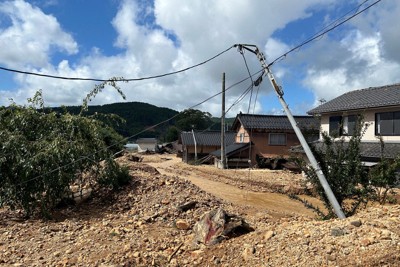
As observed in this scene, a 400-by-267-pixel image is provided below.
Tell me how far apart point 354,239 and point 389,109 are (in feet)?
53.1

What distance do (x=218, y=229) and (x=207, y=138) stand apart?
36413 mm

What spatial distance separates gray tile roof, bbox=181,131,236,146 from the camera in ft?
135

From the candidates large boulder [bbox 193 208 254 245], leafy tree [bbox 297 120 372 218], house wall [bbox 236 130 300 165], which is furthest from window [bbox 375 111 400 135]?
large boulder [bbox 193 208 254 245]

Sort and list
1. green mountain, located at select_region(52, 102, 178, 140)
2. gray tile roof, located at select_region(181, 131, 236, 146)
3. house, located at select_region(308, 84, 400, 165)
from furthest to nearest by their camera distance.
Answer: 1. green mountain, located at select_region(52, 102, 178, 140)
2. gray tile roof, located at select_region(181, 131, 236, 146)
3. house, located at select_region(308, 84, 400, 165)

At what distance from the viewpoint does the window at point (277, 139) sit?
1267 inches

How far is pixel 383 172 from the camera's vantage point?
23.0ft

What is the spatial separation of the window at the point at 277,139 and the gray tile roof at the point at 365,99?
7.82 meters

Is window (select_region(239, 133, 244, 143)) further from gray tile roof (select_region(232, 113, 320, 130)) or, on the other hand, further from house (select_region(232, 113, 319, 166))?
house (select_region(232, 113, 319, 166))

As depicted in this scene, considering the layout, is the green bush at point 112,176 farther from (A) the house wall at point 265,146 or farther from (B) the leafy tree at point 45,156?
(A) the house wall at point 265,146

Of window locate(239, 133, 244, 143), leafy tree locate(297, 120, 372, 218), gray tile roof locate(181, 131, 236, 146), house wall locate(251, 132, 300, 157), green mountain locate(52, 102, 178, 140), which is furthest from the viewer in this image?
green mountain locate(52, 102, 178, 140)

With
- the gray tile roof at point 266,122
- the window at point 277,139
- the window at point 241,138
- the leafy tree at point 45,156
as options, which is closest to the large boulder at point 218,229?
the leafy tree at point 45,156

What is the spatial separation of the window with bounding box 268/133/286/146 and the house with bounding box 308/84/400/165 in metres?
8.53

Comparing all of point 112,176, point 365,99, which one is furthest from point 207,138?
point 112,176

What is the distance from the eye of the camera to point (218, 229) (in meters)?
6.26
